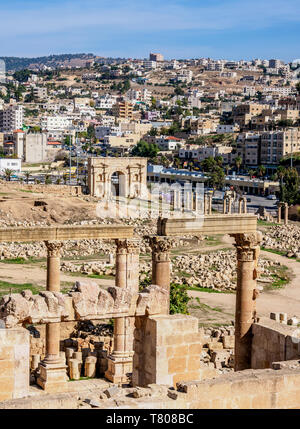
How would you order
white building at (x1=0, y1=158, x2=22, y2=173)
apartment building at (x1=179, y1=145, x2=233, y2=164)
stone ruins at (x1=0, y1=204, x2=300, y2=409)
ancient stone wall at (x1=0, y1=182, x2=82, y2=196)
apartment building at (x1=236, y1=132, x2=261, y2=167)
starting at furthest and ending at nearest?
1. apartment building at (x1=179, y1=145, x2=233, y2=164)
2. apartment building at (x1=236, y1=132, x2=261, y2=167)
3. white building at (x1=0, y1=158, x2=22, y2=173)
4. ancient stone wall at (x1=0, y1=182, x2=82, y2=196)
5. stone ruins at (x1=0, y1=204, x2=300, y2=409)

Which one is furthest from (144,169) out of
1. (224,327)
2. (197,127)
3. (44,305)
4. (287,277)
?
(197,127)

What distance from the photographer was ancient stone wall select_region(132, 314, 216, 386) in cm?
1137

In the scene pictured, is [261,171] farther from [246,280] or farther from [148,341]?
[148,341]

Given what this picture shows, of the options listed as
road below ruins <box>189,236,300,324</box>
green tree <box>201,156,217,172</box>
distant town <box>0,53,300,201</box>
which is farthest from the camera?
green tree <box>201,156,217,172</box>

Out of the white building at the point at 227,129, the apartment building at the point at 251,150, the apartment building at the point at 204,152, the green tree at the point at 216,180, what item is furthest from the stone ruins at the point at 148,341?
the white building at the point at 227,129

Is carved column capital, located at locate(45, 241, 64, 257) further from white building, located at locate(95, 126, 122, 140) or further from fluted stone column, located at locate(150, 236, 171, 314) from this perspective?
white building, located at locate(95, 126, 122, 140)

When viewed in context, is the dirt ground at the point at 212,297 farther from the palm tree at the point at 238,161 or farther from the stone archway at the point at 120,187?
the palm tree at the point at 238,161

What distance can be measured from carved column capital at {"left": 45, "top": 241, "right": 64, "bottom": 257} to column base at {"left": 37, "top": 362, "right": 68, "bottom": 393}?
2500mm

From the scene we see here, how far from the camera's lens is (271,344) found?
14.0 m

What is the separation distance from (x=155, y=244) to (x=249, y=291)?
2.21m

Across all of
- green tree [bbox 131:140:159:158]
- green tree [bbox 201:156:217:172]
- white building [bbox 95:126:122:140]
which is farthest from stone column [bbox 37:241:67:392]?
white building [bbox 95:126:122:140]

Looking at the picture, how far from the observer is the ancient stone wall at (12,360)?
10570mm
